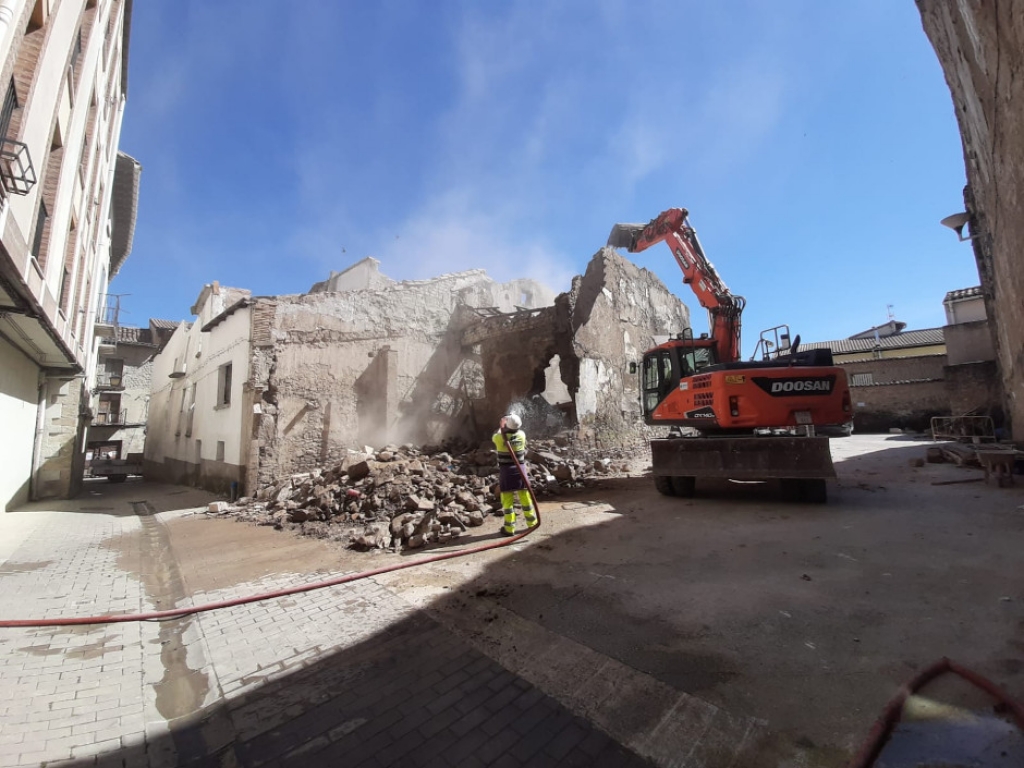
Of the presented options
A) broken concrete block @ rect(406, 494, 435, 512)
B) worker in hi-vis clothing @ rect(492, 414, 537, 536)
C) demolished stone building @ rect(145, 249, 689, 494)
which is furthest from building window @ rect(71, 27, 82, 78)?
worker in hi-vis clothing @ rect(492, 414, 537, 536)

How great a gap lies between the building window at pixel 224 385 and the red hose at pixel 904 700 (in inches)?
529

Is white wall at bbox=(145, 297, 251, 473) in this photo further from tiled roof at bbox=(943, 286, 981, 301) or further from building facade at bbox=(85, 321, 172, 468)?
tiled roof at bbox=(943, 286, 981, 301)

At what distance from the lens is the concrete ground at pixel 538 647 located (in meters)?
2.07

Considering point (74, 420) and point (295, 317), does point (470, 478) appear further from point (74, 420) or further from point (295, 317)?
point (74, 420)

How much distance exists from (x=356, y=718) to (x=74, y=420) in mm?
14064

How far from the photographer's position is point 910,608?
296cm

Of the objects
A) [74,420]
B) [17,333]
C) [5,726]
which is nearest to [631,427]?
[5,726]

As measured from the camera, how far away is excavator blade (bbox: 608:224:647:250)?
33.9 feet

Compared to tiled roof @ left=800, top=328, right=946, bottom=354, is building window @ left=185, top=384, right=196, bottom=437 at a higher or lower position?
lower

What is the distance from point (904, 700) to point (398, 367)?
11.6 meters

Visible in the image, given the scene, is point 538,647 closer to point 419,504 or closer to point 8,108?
point 419,504

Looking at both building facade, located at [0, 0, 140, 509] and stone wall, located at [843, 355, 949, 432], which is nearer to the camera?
building facade, located at [0, 0, 140, 509]

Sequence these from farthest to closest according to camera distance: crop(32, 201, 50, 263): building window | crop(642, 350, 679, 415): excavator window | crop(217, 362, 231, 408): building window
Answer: crop(217, 362, 231, 408): building window → crop(642, 350, 679, 415): excavator window → crop(32, 201, 50, 263): building window

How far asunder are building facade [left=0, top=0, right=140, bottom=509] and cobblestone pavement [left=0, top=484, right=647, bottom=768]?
14.3 feet
